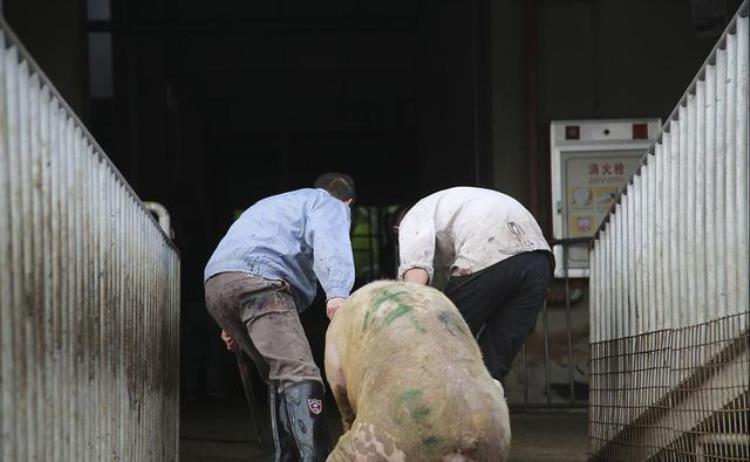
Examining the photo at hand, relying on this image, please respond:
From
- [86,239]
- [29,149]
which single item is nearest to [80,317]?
[86,239]

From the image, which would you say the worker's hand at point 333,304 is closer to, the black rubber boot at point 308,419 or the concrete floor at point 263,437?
the black rubber boot at point 308,419

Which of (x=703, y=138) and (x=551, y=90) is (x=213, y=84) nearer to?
(x=551, y=90)

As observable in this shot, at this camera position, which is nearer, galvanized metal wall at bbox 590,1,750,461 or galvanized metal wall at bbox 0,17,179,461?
galvanized metal wall at bbox 0,17,179,461

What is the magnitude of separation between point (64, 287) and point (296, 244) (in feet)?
7.56

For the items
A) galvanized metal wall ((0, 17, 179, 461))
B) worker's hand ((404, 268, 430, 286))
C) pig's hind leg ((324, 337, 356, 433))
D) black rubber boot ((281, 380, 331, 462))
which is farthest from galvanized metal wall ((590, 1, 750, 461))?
galvanized metal wall ((0, 17, 179, 461))

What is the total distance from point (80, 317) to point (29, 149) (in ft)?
2.56

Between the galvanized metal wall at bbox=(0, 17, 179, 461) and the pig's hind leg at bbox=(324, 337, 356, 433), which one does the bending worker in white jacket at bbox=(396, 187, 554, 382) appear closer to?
the pig's hind leg at bbox=(324, 337, 356, 433)

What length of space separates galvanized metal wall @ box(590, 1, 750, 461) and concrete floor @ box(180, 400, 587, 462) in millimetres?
1092

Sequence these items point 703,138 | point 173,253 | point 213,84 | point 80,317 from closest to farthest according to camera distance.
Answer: point 80,317
point 703,138
point 173,253
point 213,84

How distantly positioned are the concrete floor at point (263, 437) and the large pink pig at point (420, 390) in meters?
2.89

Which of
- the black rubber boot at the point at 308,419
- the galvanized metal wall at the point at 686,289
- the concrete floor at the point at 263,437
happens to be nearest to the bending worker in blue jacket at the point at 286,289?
the black rubber boot at the point at 308,419

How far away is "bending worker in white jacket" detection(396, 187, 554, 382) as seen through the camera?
19.4ft

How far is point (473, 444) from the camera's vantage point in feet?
13.0

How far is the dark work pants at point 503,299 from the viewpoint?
233 inches
